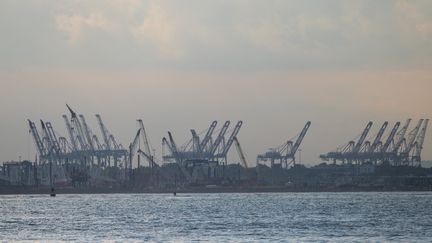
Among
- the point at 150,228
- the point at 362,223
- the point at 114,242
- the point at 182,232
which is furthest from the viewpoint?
the point at 362,223

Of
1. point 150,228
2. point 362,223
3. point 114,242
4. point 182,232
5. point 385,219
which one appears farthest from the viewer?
point 385,219

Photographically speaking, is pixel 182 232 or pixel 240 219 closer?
pixel 182 232

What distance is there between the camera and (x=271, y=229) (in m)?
93.4

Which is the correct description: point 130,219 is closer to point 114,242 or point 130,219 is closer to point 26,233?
point 26,233

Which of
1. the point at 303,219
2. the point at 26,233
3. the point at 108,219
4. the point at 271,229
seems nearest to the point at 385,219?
the point at 303,219

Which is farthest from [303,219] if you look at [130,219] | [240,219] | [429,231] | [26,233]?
[26,233]

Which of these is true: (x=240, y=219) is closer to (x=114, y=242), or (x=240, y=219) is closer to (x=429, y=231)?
(x=429, y=231)

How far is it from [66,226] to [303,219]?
85.7 ft

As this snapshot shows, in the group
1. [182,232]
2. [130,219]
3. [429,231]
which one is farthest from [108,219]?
[429,231]

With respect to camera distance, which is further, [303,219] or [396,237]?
[303,219]

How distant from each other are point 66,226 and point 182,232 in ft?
53.1

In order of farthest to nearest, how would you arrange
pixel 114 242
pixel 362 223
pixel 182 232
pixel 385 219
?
pixel 385 219, pixel 362 223, pixel 182 232, pixel 114 242

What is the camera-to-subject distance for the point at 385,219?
11119 centimetres

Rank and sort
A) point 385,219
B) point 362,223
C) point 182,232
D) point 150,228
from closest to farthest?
point 182,232, point 150,228, point 362,223, point 385,219
